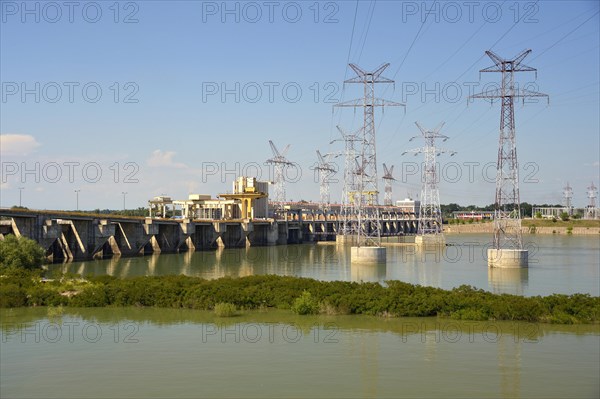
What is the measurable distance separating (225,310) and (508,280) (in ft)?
81.7

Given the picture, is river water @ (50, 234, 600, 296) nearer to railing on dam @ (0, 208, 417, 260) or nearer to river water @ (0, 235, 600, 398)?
railing on dam @ (0, 208, 417, 260)

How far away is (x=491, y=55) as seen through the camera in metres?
52.4

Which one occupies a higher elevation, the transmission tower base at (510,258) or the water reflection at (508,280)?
the transmission tower base at (510,258)

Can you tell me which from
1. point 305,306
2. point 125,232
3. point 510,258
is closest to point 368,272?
point 510,258

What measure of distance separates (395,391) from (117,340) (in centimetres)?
1186

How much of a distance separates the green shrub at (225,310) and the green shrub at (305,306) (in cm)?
284

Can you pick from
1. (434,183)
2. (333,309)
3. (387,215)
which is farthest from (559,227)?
(333,309)

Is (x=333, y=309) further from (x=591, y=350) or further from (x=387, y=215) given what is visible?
(x=387, y=215)

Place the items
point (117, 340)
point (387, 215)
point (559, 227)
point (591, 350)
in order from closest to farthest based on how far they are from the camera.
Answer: point (591, 350), point (117, 340), point (559, 227), point (387, 215)

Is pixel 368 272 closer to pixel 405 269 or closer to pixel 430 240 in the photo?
pixel 405 269

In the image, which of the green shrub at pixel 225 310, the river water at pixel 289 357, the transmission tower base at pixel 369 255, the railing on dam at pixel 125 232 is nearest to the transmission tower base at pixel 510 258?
the transmission tower base at pixel 369 255

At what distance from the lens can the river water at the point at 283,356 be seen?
1866cm

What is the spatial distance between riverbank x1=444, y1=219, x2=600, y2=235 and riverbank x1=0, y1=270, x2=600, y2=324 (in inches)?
4624

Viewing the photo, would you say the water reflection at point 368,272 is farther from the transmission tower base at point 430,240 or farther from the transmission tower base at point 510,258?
the transmission tower base at point 430,240
